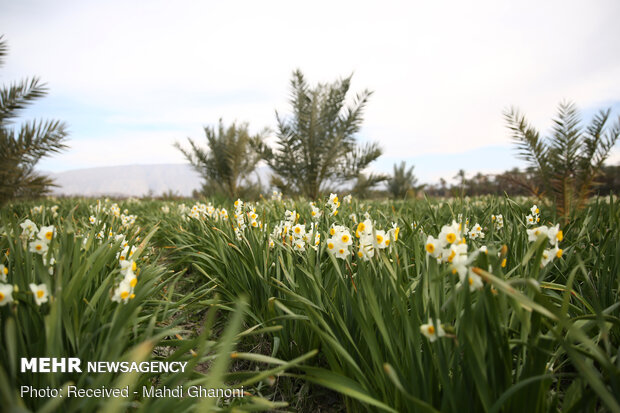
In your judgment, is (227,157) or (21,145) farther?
(227,157)

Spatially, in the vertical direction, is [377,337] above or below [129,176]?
below

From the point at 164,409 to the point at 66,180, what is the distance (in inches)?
6199

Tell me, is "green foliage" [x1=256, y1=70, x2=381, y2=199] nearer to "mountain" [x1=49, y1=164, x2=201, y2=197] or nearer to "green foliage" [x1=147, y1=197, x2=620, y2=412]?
"green foliage" [x1=147, y1=197, x2=620, y2=412]

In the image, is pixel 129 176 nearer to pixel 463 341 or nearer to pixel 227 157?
pixel 227 157

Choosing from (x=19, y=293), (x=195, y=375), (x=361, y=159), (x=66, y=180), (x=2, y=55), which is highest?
(x=66, y=180)

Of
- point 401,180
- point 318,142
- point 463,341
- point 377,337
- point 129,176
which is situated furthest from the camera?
point 129,176

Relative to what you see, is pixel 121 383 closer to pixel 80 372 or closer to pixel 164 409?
pixel 164 409

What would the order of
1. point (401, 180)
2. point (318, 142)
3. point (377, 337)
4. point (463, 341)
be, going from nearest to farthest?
point (463, 341) → point (377, 337) → point (318, 142) → point (401, 180)

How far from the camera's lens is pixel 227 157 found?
1163 centimetres

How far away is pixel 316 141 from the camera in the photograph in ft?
32.0

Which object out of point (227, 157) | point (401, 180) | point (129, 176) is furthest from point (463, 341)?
point (129, 176)

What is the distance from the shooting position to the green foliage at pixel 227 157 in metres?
11.4

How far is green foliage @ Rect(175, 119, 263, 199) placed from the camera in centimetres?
1142

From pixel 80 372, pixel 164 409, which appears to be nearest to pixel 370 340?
pixel 164 409
